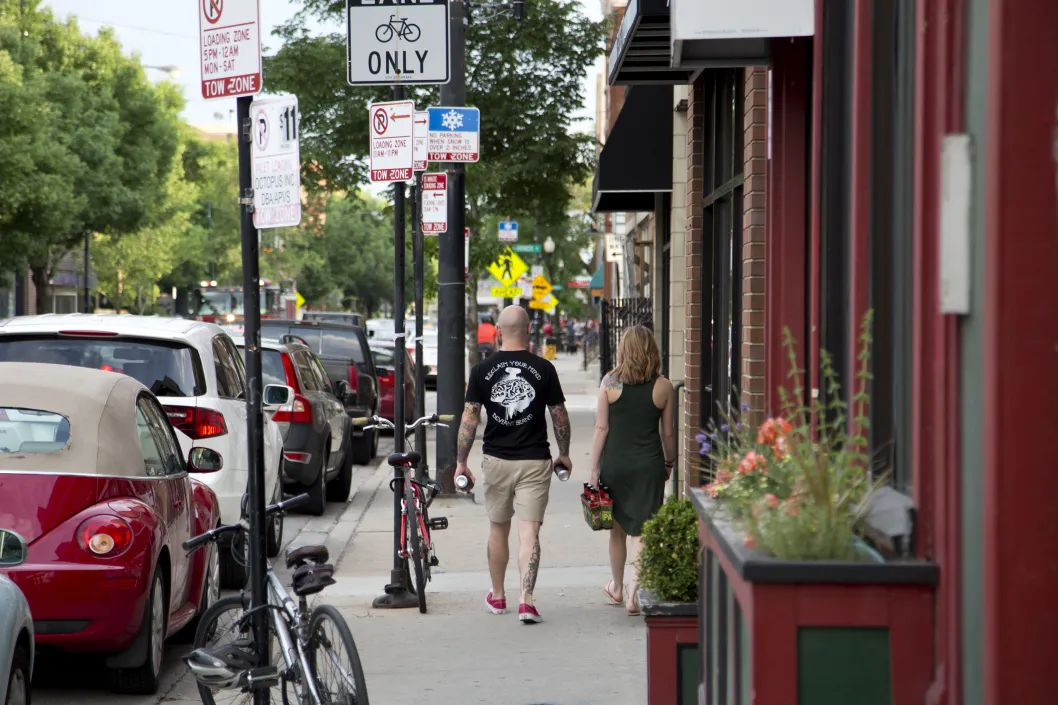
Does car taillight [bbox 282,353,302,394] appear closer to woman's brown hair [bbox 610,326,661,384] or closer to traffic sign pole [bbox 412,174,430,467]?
traffic sign pole [bbox 412,174,430,467]

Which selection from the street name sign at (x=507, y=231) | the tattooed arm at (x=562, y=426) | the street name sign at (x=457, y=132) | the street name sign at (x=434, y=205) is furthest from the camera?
the street name sign at (x=507, y=231)

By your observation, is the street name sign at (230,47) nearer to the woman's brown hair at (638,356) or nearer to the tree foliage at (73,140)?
the woman's brown hair at (638,356)

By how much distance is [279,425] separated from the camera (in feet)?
45.9

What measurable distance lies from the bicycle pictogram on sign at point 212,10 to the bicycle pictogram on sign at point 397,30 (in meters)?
4.18

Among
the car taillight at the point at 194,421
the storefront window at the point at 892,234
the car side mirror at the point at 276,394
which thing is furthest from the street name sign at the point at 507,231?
the storefront window at the point at 892,234

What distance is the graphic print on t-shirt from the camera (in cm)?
884

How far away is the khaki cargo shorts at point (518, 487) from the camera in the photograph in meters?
8.88

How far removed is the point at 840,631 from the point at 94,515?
3.97m

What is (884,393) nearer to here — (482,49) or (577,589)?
(577,589)

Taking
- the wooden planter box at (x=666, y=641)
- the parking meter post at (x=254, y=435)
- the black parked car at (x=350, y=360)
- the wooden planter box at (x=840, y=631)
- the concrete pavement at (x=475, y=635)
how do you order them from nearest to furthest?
the wooden planter box at (x=840, y=631)
the parking meter post at (x=254, y=435)
the wooden planter box at (x=666, y=641)
the concrete pavement at (x=475, y=635)
the black parked car at (x=350, y=360)

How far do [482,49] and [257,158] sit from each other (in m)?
18.2

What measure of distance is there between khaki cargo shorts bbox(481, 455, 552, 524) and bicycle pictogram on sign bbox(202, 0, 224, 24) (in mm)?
3574

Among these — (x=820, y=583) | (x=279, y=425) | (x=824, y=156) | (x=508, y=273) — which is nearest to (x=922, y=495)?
(x=820, y=583)

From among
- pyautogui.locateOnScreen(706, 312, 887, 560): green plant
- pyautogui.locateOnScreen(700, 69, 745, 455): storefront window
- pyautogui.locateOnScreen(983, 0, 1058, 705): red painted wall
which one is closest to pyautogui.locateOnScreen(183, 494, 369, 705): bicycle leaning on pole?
pyautogui.locateOnScreen(706, 312, 887, 560): green plant
